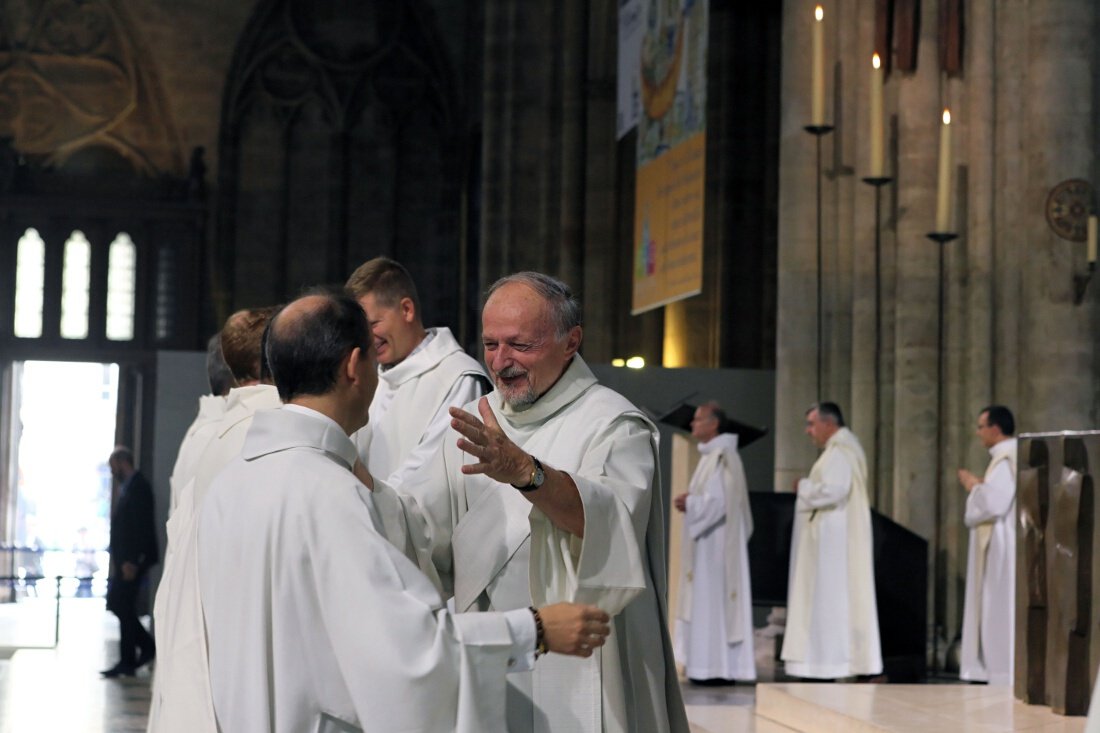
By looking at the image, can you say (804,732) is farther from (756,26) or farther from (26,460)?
(26,460)

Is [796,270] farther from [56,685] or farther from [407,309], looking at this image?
[407,309]

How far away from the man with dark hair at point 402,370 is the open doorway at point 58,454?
16095 mm

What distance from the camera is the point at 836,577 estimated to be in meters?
10.5

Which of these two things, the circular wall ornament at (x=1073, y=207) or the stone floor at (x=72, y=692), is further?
the circular wall ornament at (x=1073, y=207)

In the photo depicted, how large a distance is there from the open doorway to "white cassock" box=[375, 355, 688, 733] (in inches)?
689

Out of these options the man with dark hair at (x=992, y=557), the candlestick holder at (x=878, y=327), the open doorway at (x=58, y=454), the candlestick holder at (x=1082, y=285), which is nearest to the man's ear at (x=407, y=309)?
the man with dark hair at (x=992, y=557)

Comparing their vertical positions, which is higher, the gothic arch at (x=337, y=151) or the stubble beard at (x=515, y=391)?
the gothic arch at (x=337, y=151)

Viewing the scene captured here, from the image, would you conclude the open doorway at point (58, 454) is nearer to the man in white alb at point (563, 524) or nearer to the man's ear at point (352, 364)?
the man in white alb at point (563, 524)

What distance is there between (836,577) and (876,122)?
2.93 meters

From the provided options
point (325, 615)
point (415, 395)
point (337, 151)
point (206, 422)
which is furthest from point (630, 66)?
point (325, 615)

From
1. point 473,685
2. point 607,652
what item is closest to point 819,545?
point 607,652

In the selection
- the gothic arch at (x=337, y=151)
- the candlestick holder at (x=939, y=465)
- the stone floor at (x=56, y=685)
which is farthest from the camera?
the gothic arch at (x=337, y=151)

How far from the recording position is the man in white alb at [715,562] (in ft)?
35.5

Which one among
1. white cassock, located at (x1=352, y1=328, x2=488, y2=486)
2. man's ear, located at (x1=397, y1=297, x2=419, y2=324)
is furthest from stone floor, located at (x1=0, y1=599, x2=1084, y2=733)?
man's ear, located at (x1=397, y1=297, x2=419, y2=324)
